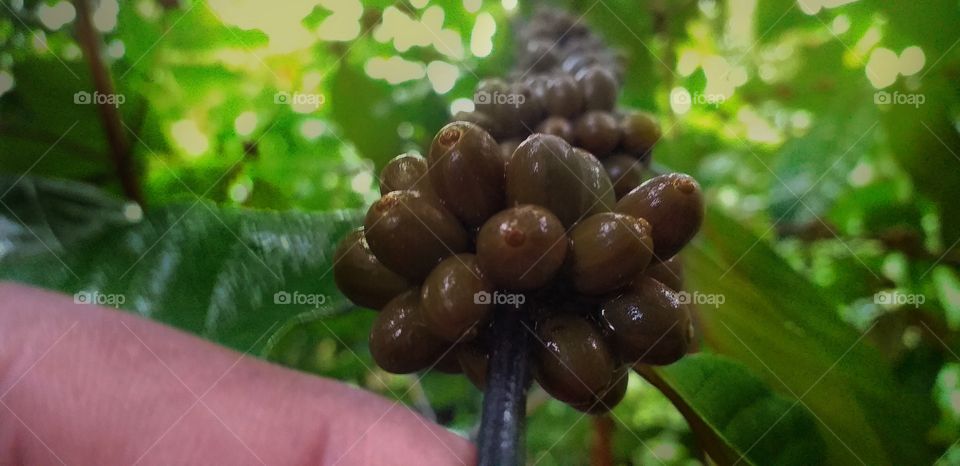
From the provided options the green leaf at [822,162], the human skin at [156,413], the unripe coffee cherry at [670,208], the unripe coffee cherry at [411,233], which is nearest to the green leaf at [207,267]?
the human skin at [156,413]

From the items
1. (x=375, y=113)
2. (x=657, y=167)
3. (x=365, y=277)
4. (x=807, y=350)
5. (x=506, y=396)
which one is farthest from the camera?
(x=375, y=113)

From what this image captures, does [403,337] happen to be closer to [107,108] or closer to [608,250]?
[608,250]

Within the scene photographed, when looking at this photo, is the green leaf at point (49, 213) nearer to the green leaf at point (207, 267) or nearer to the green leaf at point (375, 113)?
the green leaf at point (207, 267)

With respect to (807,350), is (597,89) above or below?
above

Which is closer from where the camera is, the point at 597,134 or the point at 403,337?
the point at 403,337

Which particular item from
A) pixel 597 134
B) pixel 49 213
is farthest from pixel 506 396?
pixel 49 213

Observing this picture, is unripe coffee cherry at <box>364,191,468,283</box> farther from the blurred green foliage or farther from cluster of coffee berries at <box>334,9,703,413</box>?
the blurred green foliage

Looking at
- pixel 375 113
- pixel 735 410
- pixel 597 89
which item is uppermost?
pixel 375 113
